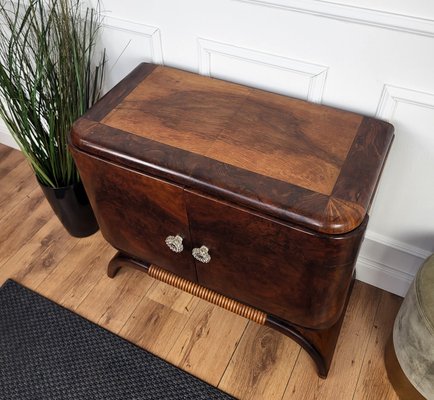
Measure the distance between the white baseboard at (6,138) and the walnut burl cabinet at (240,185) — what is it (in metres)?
0.92

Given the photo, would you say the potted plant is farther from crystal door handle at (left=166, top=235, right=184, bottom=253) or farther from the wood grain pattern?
the wood grain pattern

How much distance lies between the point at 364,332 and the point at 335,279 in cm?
47

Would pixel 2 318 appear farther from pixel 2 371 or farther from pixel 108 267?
pixel 108 267

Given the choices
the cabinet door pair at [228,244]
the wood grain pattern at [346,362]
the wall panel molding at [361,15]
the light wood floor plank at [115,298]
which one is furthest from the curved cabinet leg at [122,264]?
the wall panel molding at [361,15]

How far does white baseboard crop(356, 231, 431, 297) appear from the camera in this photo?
1.09 m

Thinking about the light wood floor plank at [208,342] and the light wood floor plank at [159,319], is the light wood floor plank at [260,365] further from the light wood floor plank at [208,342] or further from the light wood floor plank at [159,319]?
the light wood floor plank at [159,319]

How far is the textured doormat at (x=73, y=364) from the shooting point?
104 centimetres

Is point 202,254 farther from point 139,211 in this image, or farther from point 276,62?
point 276,62

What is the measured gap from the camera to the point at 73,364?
1093 mm

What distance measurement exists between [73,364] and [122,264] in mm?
289

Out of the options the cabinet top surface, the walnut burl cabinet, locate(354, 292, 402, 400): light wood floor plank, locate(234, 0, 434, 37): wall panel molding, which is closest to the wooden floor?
locate(354, 292, 402, 400): light wood floor plank

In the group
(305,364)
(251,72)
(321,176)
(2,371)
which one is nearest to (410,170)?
(321,176)

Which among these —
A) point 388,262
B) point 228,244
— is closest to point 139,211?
point 228,244

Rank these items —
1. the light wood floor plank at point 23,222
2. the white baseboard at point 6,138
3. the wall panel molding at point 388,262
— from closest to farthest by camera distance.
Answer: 1. the wall panel molding at point 388,262
2. the light wood floor plank at point 23,222
3. the white baseboard at point 6,138
